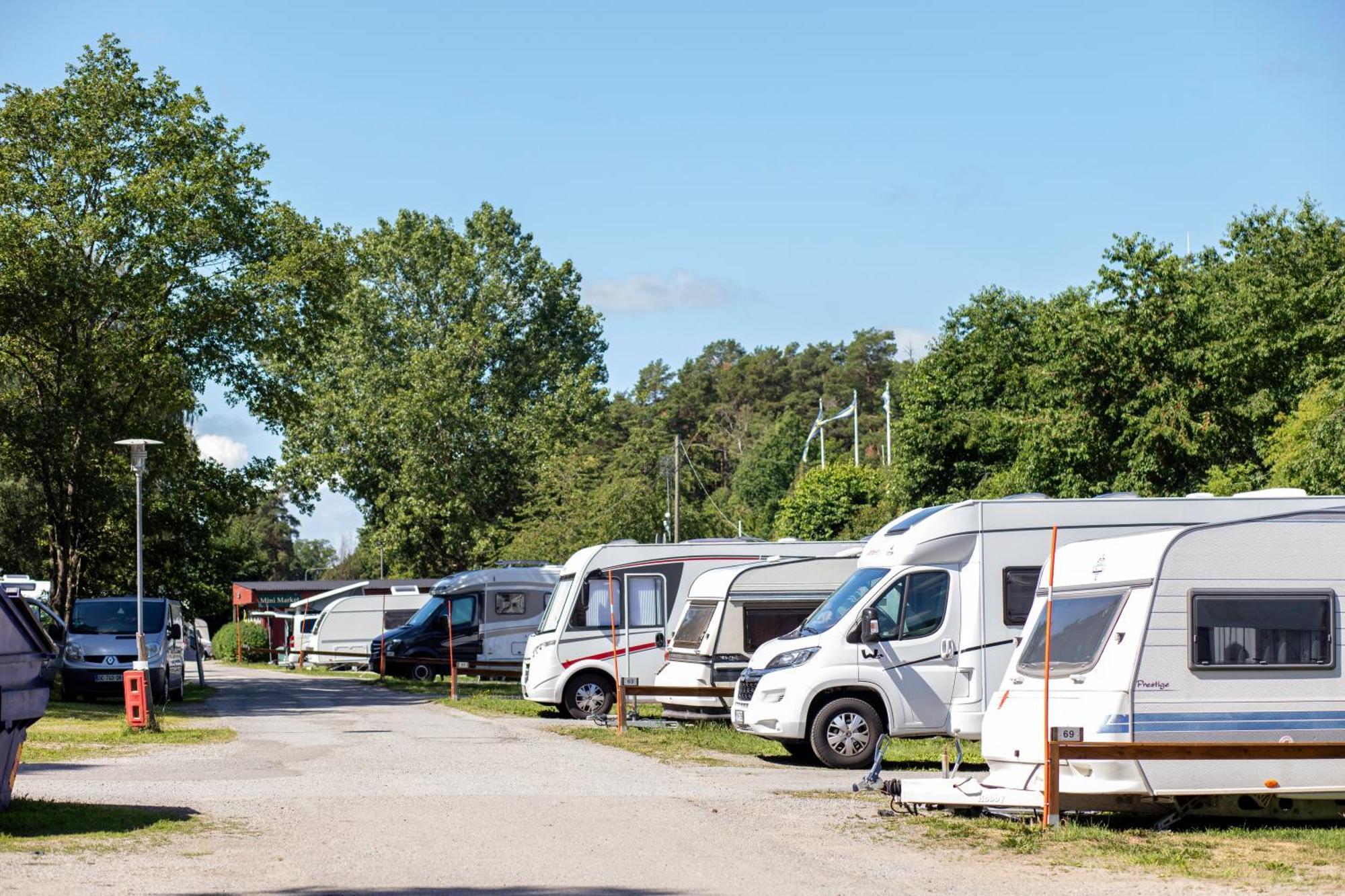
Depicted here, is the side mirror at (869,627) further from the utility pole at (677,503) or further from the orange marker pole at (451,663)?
the utility pole at (677,503)

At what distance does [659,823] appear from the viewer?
37.1 ft

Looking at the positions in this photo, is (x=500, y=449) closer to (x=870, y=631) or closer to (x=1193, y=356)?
(x=1193, y=356)

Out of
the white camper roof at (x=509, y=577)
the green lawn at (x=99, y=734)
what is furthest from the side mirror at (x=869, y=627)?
the white camper roof at (x=509, y=577)

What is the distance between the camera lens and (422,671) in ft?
121

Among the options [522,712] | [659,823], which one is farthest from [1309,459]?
[659,823]

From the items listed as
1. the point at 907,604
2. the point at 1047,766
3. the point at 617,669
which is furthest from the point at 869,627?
the point at 617,669

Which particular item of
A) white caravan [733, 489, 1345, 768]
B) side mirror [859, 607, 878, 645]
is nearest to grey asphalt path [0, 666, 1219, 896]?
white caravan [733, 489, 1345, 768]

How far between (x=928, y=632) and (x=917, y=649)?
0.23 meters

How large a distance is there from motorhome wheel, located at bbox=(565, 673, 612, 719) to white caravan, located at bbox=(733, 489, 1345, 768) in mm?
7369

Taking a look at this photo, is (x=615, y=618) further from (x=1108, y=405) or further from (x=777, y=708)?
(x=1108, y=405)

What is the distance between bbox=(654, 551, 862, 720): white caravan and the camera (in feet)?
65.4

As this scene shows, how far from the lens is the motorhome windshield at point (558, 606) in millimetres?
23297

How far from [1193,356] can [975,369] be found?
13208 millimetres

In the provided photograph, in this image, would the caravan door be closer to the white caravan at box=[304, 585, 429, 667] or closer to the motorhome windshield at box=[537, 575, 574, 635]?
the motorhome windshield at box=[537, 575, 574, 635]
